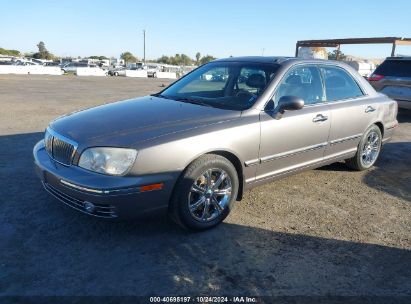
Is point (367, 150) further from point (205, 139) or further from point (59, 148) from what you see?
point (59, 148)

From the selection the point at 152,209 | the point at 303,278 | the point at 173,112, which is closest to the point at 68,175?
the point at 152,209

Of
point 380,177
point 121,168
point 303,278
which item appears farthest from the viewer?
point 380,177

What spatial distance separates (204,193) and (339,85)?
8.58 ft

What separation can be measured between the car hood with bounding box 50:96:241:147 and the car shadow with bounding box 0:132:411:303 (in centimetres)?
88

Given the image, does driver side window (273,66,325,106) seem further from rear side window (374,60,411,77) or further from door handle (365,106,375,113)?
rear side window (374,60,411,77)

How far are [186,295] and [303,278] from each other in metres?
0.91

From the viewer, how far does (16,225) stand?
360cm

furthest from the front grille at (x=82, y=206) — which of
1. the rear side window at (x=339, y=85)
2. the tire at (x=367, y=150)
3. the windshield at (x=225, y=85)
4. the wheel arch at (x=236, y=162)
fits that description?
the tire at (x=367, y=150)

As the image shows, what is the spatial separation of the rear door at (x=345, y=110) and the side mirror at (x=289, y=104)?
37.7 inches

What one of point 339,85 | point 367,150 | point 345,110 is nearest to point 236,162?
point 345,110

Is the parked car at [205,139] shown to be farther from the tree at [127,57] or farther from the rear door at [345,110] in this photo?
the tree at [127,57]

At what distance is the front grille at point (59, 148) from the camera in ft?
11.1

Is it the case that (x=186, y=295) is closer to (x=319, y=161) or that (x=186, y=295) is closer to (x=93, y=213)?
(x=93, y=213)

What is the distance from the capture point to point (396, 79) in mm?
9273
